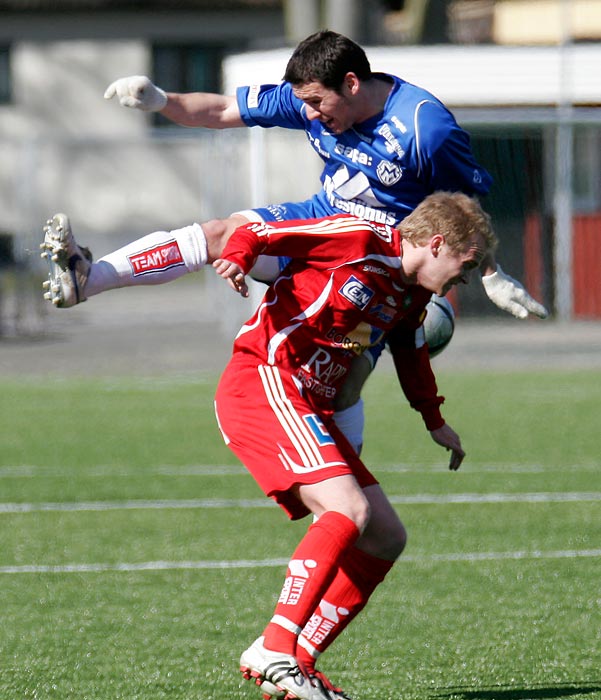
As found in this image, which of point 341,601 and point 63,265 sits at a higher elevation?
point 63,265

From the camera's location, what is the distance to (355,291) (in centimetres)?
459

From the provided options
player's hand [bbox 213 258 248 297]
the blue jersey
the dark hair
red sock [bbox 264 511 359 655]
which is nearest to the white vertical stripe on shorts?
red sock [bbox 264 511 359 655]

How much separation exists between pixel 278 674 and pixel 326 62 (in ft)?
6.87

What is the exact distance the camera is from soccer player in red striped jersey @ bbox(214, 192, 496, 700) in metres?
4.36

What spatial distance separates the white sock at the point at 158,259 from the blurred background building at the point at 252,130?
371 inches

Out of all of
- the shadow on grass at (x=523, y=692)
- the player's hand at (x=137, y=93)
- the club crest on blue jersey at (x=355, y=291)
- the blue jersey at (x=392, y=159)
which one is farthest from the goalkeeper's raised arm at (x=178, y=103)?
the shadow on grass at (x=523, y=692)

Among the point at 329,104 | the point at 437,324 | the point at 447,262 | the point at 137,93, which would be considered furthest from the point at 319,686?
the point at 137,93

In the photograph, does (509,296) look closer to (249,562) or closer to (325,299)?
(325,299)

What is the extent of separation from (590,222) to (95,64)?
19.7 metres

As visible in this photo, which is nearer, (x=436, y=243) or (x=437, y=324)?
(x=436, y=243)

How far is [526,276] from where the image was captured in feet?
61.6

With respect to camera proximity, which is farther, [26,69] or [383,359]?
[26,69]

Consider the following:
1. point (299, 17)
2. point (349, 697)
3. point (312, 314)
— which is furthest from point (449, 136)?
point (299, 17)

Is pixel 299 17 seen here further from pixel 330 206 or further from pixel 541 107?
pixel 330 206
